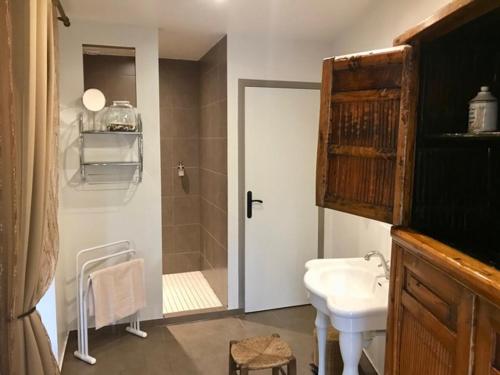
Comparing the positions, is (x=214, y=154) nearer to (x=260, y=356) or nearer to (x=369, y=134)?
(x=260, y=356)

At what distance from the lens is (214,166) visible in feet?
12.7

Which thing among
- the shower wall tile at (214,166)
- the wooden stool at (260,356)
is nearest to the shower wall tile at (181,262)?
the shower wall tile at (214,166)

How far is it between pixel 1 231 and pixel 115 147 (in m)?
1.85

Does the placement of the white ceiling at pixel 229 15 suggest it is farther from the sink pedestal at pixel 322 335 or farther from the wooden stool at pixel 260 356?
the wooden stool at pixel 260 356

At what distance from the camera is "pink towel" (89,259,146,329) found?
111 inches

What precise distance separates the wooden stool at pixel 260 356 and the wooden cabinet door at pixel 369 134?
927 millimetres

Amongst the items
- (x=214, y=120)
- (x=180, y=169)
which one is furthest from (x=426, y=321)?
(x=180, y=169)

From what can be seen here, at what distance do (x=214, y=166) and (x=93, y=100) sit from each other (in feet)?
4.26

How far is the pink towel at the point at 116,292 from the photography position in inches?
111

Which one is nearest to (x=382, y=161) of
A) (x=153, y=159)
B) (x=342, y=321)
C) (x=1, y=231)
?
(x=342, y=321)

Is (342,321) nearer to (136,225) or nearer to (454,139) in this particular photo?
(454,139)

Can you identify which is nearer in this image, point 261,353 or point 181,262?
point 261,353

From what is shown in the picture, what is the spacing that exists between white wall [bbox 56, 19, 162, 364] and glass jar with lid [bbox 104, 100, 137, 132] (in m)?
0.12

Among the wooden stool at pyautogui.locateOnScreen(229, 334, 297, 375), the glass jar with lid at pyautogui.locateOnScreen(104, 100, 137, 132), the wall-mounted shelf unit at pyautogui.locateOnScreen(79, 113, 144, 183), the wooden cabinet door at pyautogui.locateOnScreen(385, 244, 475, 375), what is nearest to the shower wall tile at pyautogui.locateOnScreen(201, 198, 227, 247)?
the wall-mounted shelf unit at pyautogui.locateOnScreen(79, 113, 144, 183)
